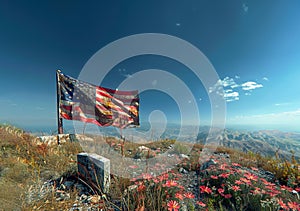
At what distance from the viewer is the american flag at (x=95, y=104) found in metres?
5.87

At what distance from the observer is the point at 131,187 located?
8.19ft

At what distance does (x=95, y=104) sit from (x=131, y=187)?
5431 mm

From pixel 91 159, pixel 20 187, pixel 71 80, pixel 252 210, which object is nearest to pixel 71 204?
pixel 91 159

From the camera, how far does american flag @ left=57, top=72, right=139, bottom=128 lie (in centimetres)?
587

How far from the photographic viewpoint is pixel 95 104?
700 centimetres

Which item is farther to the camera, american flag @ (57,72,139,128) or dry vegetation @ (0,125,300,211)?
american flag @ (57,72,139,128)

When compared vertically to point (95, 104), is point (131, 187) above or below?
below

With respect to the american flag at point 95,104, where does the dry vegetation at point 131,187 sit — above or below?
below

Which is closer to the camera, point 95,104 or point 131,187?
point 131,187

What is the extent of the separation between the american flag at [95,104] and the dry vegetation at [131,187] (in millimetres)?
1743

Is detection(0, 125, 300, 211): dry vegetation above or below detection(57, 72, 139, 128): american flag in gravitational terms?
below

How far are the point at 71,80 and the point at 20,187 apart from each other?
4820mm

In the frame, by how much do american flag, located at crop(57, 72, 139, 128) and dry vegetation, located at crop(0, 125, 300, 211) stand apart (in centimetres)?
174

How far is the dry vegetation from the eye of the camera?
2045 millimetres
